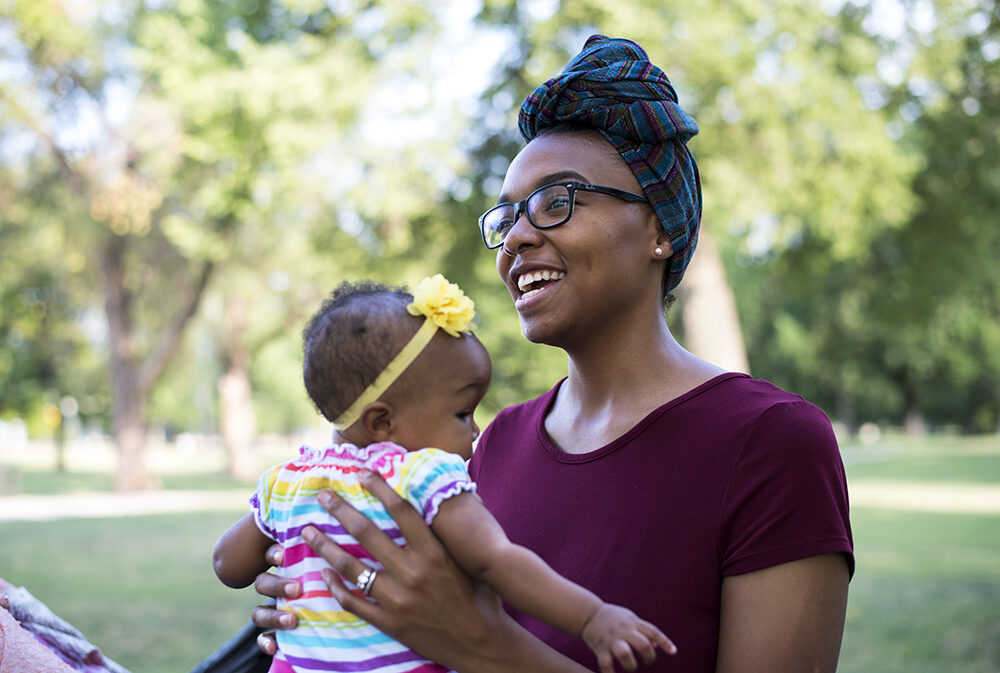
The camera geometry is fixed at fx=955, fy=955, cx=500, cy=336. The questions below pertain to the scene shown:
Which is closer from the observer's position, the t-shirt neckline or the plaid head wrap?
the t-shirt neckline

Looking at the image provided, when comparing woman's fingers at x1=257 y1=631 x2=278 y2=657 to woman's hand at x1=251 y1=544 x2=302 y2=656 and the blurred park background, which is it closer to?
woman's hand at x1=251 y1=544 x2=302 y2=656

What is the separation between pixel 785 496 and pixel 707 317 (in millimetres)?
11077

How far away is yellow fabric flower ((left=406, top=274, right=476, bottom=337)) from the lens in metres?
2.11

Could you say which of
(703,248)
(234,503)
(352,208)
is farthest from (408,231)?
(234,503)

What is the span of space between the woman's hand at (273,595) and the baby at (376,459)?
0.07 feet

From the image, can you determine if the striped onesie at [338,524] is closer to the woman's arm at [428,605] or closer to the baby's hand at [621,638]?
the woman's arm at [428,605]

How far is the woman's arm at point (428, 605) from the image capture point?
191 centimetres

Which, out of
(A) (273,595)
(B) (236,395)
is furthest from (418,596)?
(B) (236,395)

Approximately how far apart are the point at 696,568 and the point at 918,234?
14.1m

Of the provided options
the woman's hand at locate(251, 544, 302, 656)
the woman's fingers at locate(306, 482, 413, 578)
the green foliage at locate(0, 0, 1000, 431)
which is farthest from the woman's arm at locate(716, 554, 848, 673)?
the green foliage at locate(0, 0, 1000, 431)

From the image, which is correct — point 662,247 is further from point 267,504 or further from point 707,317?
point 707,317

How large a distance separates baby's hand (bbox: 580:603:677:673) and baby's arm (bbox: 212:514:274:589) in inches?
33.5

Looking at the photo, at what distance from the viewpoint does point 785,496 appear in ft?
6.19

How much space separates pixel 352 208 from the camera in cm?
1355
